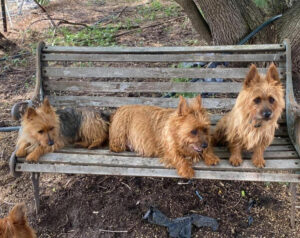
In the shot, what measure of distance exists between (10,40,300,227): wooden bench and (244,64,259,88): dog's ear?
2.20 feet

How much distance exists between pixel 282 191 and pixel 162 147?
6.03 feet

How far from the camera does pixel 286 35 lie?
4668 millimetres

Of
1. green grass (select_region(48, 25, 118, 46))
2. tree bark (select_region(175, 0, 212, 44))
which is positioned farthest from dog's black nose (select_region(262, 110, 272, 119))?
green grass (select_region(48, 25, 118, 46))

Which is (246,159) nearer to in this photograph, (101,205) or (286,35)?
(101,205)

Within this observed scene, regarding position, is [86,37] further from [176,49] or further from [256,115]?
[256,115]

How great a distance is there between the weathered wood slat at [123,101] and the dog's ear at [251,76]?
3.33 ft

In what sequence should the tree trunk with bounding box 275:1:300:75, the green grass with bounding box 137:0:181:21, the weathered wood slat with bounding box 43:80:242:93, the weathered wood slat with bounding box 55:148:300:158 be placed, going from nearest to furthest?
1. the weathered wood slat with bounding box 55:148:300:158
2. the weathered wood slat with bounding box 43:80:242:93
3. the tree trunk with bounding box 275:1:300:75
4. the green grass with bounding box 137:0:181:21

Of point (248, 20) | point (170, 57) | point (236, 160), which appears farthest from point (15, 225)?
point (248, 20)

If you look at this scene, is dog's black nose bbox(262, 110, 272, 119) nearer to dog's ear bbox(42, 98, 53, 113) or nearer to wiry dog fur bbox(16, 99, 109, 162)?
wiry dog fur bbox(16, 99, 109, 162)

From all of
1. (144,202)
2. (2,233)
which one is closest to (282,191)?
(144,202)

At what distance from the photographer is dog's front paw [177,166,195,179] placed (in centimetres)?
320

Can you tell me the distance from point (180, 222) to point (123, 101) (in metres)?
1.74

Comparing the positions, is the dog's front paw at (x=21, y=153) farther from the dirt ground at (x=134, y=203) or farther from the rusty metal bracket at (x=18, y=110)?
the dirt ground at (x=134, y=203)

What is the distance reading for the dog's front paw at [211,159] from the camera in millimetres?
3273
